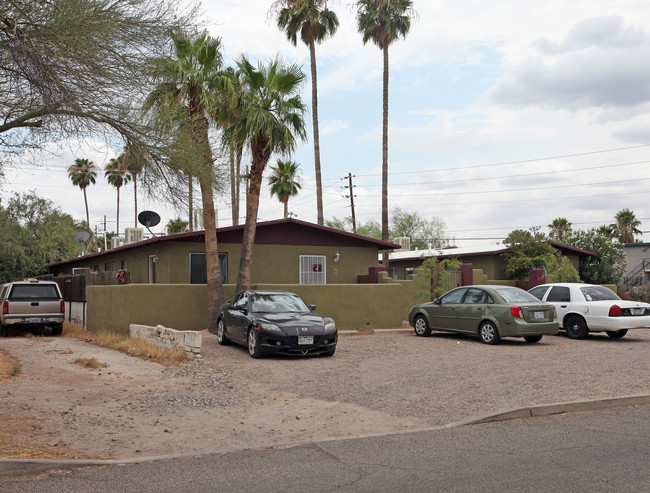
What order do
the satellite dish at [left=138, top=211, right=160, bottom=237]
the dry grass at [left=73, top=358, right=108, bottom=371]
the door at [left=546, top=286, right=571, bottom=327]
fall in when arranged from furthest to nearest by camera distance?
the satellite dish at [left=138, top=211, right=160, bottom=237] < the door at [left=546, top=286, right=571, bottom=327] < the dry grass at [left=73, top=358, right=108, bottom=371]

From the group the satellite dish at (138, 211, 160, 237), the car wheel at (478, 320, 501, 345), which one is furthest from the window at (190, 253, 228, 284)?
the car wheel at (478, 320, 501, 345)

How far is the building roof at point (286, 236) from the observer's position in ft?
71.6

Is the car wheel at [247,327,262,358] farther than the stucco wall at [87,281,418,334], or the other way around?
the stucco wall at [87,281,418,334]

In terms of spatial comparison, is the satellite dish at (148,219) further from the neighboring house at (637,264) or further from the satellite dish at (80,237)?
the neighboring house at (637,264)

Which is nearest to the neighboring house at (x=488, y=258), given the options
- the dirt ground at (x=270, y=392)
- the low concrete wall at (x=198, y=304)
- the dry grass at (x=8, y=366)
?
the low concrete wall at (x=198, y=304)

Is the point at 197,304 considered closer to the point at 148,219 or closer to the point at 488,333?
the point at 148,219

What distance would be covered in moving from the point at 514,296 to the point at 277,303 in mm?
6077

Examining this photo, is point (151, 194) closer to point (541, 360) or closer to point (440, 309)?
point (541, 360)

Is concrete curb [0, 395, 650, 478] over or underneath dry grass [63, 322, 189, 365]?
underneath

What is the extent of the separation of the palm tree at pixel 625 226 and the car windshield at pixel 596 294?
138 feet

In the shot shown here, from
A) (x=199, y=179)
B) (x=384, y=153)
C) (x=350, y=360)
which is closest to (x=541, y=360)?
(x=350, y=360)

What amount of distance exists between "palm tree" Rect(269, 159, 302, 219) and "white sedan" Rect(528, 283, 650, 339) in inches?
1029

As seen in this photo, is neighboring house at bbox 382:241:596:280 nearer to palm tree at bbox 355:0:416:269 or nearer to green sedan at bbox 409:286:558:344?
palm tree at bbox 355:0:416:269

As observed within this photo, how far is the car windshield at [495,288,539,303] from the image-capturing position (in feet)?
51.2
